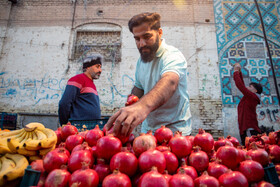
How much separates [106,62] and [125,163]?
6367mm

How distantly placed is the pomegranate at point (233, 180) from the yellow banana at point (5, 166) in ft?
4.06

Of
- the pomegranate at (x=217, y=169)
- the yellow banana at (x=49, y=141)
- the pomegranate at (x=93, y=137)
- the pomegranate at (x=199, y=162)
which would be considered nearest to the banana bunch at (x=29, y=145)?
the yellow banana at (x=49, y=141)

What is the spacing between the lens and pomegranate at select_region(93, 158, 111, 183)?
1.05m

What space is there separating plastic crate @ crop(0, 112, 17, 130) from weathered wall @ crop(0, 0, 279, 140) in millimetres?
210

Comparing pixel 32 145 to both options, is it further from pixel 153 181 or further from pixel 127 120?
pixel 153 181

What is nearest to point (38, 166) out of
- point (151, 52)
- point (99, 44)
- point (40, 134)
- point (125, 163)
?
point (40, 134)

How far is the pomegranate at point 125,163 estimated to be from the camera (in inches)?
39.2

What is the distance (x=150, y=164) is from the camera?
0.99 meters

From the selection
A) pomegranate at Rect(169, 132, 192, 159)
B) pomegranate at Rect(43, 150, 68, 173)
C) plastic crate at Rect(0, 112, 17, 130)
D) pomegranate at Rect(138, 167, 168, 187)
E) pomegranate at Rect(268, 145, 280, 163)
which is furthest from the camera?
plastic crate at Rect(0, 112, 17, 130)

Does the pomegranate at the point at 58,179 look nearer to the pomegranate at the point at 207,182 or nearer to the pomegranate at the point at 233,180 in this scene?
the pomegranate at the point at 207,182

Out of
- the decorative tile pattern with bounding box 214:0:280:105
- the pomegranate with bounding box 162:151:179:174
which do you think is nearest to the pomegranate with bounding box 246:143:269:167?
the pomegranate with bounding box 162:151:179:174

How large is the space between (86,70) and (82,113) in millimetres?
877

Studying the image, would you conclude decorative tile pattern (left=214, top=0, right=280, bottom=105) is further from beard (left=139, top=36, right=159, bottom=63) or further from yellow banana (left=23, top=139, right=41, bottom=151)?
yellow banana (left=23, top=139, right=41, bottom=151)

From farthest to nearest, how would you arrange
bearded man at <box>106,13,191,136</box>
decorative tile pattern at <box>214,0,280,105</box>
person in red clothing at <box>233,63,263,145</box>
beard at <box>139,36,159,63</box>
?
1. decorative tile pattern at <box>214,0,280,105</box>
2. person in red clothing at <box>233,63,263,145</box>
3. beard at <box>139,36,159,63</box>
4. bearded man at <box>106,13,191,136</box>
